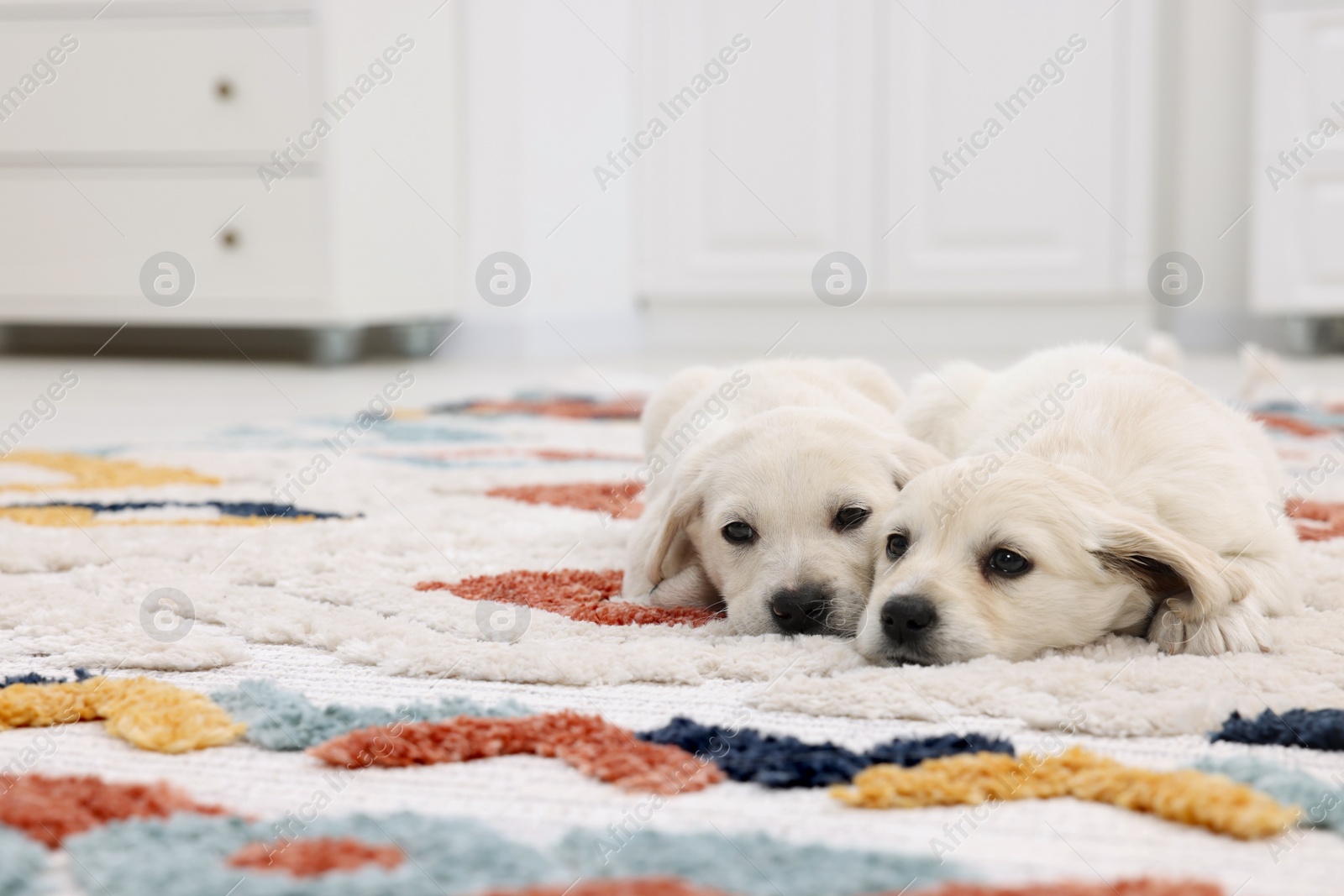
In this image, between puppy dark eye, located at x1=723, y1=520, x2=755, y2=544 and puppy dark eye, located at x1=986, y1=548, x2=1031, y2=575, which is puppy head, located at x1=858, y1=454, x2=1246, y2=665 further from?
puppy dark eye, located at x1=723, y1=520, x2=755, y2=544

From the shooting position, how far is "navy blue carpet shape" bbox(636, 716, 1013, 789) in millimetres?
946

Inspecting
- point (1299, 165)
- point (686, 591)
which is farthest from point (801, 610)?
point (1299, 165)

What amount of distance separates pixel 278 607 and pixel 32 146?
4.34 meters

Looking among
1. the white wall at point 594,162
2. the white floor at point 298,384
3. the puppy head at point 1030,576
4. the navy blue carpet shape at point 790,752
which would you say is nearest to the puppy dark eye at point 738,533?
the puppy head at point 1030,576

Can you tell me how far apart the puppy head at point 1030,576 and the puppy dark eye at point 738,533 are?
25 cm

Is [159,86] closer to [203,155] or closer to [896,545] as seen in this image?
[203,155]

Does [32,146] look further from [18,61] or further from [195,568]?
[195,568]

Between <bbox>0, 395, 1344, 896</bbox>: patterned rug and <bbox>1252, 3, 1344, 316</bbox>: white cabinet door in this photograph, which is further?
<bbox>1252, 3, 1344, 316</bbox>: white cabinet door

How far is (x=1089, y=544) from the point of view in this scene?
131cm

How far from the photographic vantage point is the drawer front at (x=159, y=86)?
4.79m

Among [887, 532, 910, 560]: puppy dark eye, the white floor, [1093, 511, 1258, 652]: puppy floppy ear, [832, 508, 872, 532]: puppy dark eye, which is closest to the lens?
[1093, 511, 1258, 652]: puppy floppy ear

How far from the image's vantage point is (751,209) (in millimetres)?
5887

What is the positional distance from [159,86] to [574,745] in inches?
182

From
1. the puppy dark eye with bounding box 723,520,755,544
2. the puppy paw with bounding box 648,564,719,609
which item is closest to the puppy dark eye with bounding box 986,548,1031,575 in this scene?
the puppy dark eye with bounding box 723,520,755,544
